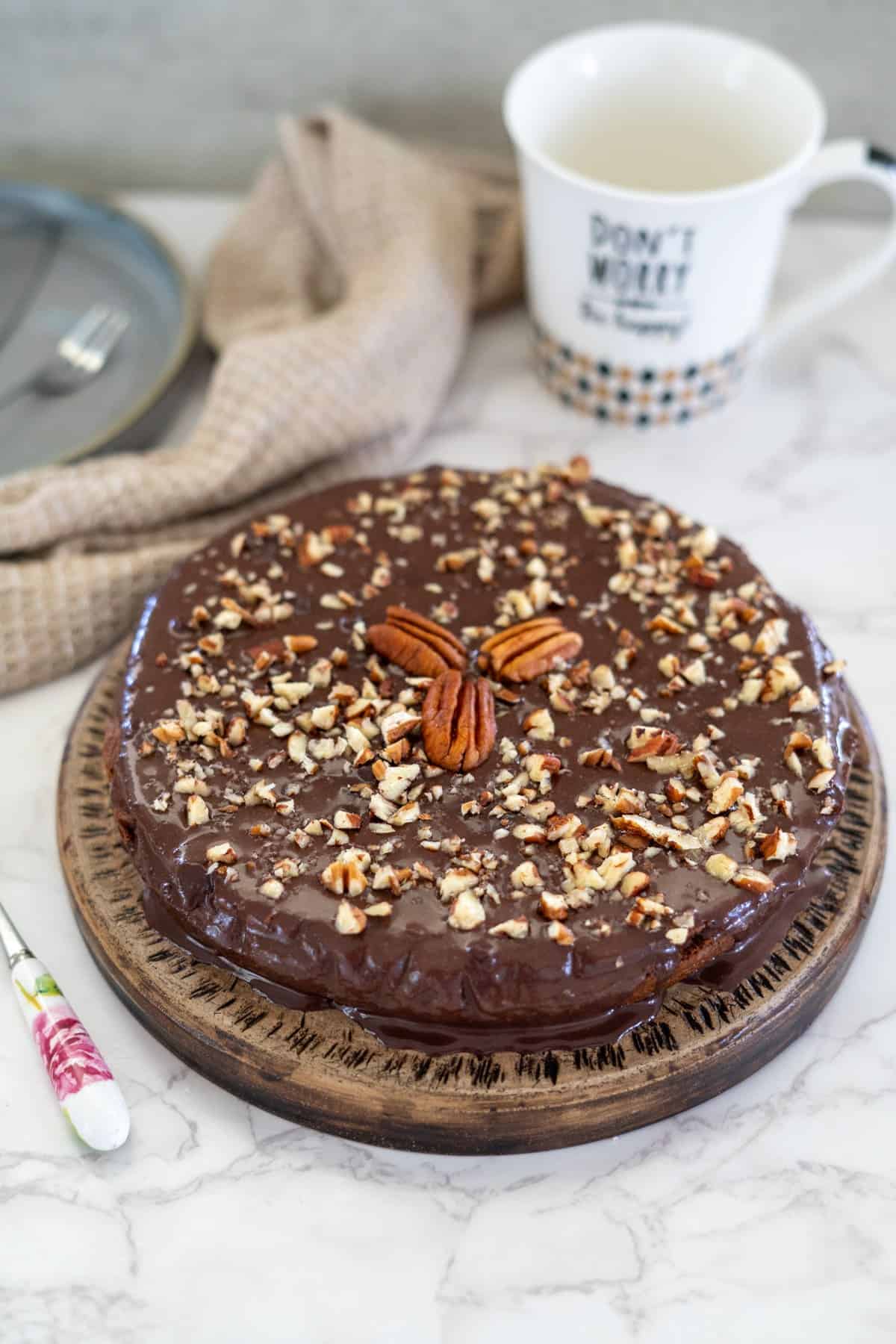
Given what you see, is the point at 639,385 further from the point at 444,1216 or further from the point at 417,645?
the point at 444,1216

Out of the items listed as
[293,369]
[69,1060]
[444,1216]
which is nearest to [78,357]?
[293,369]

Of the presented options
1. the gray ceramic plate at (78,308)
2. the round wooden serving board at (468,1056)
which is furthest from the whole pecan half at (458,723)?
the gray ceramic plate at (78,308)

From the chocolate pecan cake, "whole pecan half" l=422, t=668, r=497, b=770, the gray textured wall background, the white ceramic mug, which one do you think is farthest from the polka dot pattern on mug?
"whole pecan half" l=422, t=668, r=497, b=770

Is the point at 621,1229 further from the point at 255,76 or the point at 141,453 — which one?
the point at 255,76

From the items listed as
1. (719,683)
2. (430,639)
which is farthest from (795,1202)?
(430,639)

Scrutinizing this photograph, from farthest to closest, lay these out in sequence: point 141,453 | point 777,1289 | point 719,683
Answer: point 141,453 < point 719,683 < point 777,1289

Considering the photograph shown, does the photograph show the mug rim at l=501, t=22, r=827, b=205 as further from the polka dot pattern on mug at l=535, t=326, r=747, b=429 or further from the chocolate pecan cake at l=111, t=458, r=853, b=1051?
the chocolate pecan cake at l=111, t=458, r=853, b=1051
